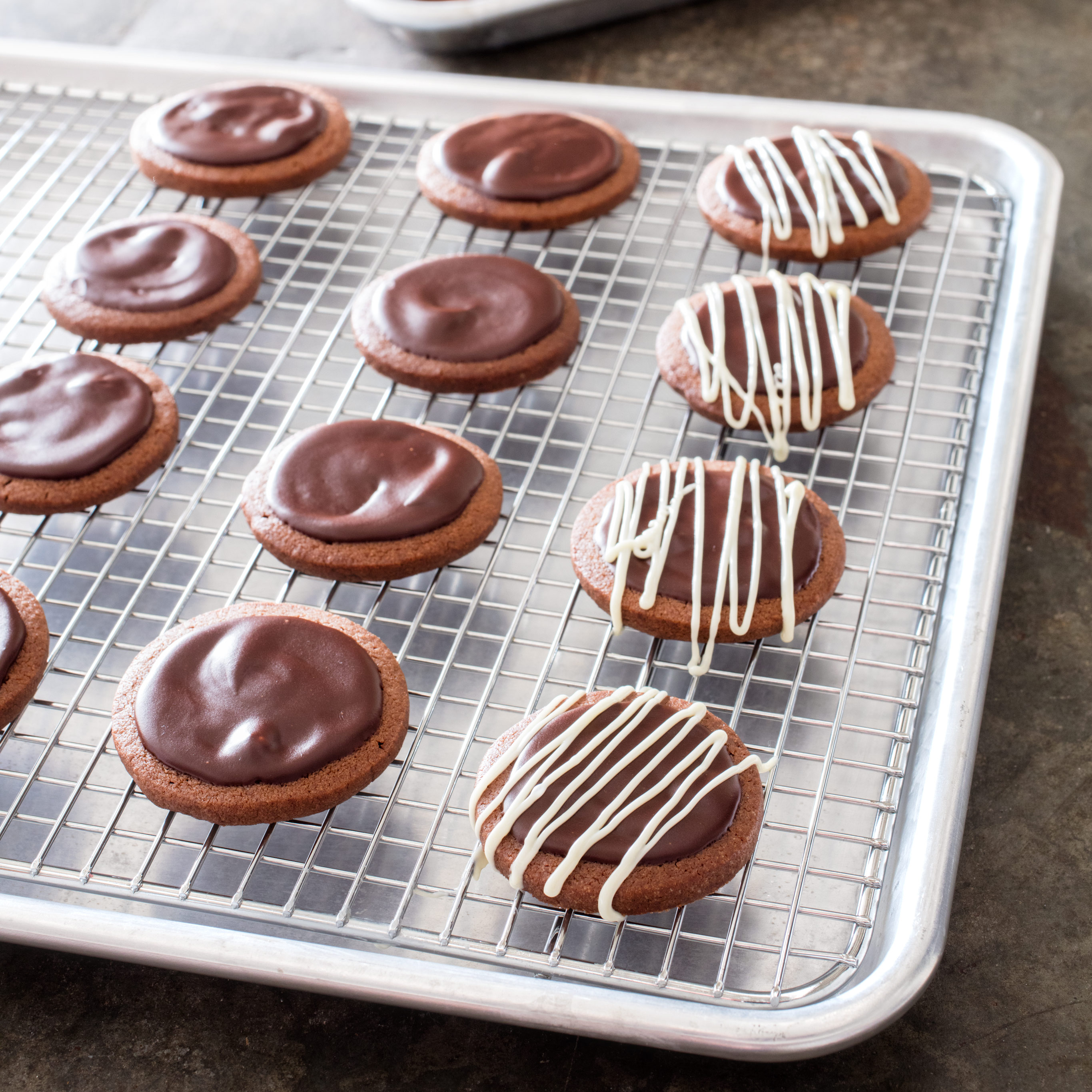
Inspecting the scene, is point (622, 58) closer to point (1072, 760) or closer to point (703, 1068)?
point (1072, 760)

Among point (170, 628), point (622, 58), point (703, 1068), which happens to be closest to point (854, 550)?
point (703, 1068)

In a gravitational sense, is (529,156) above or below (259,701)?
above

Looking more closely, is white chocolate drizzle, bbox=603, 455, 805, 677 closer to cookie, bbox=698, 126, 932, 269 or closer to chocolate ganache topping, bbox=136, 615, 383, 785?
chocolate ganache topping, bbox=136, 615, 383, 785

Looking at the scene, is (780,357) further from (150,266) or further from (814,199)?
(150,266)

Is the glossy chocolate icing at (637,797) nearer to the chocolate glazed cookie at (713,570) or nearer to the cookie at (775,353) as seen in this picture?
the chocolate glazed cookie at (713,570)

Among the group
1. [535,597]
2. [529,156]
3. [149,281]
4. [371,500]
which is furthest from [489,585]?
[529,156]

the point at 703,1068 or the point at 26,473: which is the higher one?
the point at 26,473

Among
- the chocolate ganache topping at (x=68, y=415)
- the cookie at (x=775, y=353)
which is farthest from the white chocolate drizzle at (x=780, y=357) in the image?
the chocolate ganache topping at (x=68, y=415)

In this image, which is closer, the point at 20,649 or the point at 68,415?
the point at 20,649
